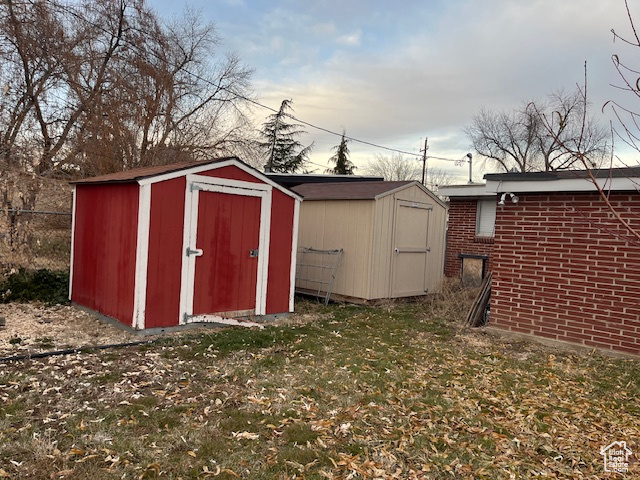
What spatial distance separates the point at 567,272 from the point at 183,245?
16.7ft

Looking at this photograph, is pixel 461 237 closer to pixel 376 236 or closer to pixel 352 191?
pixel 352 191

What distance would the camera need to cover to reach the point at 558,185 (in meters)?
6.14

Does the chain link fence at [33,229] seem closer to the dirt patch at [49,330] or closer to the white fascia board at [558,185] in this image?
the dirt patch at [49,330]

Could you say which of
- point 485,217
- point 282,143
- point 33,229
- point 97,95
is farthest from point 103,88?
point 282,143

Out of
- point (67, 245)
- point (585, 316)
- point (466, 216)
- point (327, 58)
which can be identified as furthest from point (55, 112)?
point (585, 316)

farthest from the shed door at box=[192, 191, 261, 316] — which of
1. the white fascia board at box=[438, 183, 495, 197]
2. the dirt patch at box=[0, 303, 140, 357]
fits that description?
the white fascia board at box=[438, 183, 495, 197]

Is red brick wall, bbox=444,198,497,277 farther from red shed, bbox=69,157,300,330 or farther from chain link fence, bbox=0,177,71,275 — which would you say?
chain link fence, bbox=0,177,71,275

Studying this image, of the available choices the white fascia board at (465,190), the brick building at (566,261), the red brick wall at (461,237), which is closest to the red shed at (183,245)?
the brick building at (566,261)

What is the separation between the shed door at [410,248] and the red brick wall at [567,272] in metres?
2.37

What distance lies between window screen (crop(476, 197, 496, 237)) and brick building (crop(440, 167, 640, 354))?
15.7 feet

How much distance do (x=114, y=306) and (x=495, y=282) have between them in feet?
17.6

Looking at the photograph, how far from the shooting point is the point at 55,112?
1231 centimetres

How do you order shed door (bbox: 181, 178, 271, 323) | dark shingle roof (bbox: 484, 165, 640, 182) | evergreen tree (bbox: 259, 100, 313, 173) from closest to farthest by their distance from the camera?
dark shingle roof (bbox: 484, 165, 640, 182), shed door (bbox: 181, 178, 271, 323), evergreen tree (bbox: 259, 100, 313, 173)

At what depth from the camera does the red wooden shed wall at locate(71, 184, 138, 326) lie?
19.7ft
